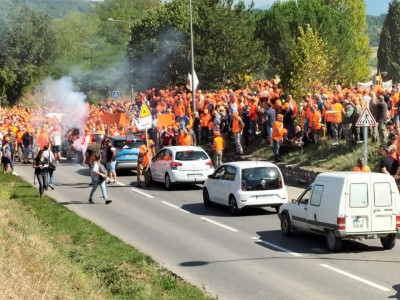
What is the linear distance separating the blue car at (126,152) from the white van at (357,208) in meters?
16.7

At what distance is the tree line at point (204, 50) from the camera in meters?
51.2

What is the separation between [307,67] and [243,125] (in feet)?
20.9

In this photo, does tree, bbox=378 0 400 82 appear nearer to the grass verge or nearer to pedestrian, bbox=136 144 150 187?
pedestrian, bbox=136 144 150 187

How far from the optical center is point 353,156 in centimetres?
2858

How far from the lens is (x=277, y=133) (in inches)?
1216

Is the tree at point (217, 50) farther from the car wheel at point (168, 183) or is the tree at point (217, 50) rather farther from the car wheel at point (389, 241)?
the car wheel at point (389, 241)

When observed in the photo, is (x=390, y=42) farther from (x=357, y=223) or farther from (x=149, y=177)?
(x=357, y=223)

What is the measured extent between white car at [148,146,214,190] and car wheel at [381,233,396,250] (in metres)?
11.7

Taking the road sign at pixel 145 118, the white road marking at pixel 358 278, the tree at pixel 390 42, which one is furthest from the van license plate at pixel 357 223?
the tree at pixel 390 42

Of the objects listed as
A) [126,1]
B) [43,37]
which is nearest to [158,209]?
[43,37]

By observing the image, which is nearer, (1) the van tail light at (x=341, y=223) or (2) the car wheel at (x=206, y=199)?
(1) the van tail light at (x=341, y=223)

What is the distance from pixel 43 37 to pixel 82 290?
54.6 meters

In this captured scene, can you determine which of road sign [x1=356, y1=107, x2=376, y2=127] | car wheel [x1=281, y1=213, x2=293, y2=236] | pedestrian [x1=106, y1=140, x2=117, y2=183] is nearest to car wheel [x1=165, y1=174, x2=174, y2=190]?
pedestrian [x1=106, y1=140, x2=117, y2=183]

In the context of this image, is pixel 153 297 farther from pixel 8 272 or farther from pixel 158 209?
pixel 158 209
